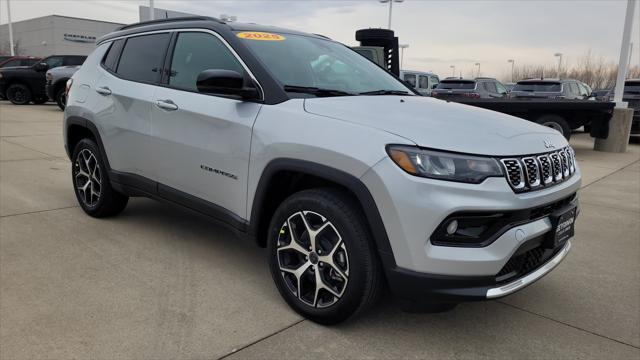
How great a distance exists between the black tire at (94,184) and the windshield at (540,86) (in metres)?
14.1

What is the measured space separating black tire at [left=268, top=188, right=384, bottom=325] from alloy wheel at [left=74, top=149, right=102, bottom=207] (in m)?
2.39

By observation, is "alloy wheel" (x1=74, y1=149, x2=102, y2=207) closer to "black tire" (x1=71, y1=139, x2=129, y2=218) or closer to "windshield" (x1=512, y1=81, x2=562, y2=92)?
"black tire" (x1=71, y1=139, x2=129, y2=218)

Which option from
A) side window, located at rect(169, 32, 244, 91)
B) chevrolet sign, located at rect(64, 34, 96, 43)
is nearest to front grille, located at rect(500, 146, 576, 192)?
side window, located at rect(169, 32, 244, 91)

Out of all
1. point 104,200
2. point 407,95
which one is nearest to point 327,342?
point 407,95

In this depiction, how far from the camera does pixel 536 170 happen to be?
2.62 meters

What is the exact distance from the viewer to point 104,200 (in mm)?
4602

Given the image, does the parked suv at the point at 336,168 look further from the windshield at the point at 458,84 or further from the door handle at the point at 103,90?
the windshield at the point at 458,84

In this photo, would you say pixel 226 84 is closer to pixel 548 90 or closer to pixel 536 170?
pixel 536 170

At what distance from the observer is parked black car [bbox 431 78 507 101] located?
56.1ft

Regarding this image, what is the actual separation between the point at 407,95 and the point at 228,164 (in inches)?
55.1

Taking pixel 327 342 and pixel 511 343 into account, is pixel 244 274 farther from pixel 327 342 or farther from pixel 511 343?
pixel 511 343

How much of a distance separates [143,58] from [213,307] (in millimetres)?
2264

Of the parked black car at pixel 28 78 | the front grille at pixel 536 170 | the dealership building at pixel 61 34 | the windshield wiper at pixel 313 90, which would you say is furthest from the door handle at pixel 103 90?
the dealership building at pixel 61 34

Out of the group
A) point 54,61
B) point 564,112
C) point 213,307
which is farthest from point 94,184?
point 54,61
